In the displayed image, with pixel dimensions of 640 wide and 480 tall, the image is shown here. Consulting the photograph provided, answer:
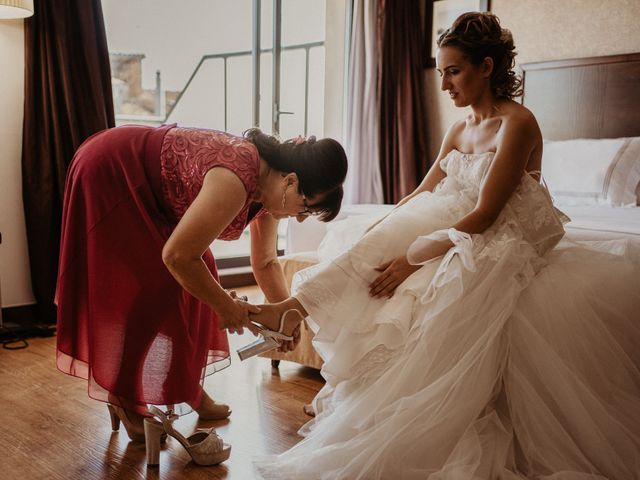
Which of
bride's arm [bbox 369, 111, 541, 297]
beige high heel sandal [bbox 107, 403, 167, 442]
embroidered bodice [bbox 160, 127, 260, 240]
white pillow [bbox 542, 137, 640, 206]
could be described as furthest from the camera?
white pillow [bbox 542, 137, 640, 206]

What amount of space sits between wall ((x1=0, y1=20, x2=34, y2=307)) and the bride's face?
222 centimetres

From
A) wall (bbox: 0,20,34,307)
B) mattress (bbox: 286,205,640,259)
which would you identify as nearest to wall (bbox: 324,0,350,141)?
mattress (bbox: 286,205,640,259)

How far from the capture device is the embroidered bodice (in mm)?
1552

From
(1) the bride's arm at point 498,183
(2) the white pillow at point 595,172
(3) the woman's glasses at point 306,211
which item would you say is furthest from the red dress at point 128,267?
(2) the white pillow at point 595,172

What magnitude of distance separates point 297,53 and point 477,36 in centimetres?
333

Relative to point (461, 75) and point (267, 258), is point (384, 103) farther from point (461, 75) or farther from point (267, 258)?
point (267, 258)

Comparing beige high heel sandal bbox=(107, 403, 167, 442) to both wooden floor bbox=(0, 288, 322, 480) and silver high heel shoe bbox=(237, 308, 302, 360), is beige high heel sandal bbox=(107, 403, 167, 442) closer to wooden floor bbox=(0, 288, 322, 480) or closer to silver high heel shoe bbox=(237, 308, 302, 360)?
wooden floor bbox=(0, 288, 322, 480)

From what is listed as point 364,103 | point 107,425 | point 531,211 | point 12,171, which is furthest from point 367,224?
point 364,103

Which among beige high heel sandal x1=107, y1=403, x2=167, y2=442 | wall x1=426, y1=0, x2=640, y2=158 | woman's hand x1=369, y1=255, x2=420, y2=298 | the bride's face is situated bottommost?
beige high heel sandal x1=107, y1=403, x2=167, y2=442

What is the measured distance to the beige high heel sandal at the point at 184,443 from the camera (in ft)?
5.74

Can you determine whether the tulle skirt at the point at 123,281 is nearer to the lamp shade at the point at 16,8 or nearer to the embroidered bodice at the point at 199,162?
the embroidered bodice at the point at 199,162

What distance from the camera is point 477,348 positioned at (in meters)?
1.65

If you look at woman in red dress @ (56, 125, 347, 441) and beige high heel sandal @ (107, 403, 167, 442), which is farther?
beige high heel sandal @ (107, 403, 167, 442)

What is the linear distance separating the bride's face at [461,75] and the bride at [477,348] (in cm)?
21
